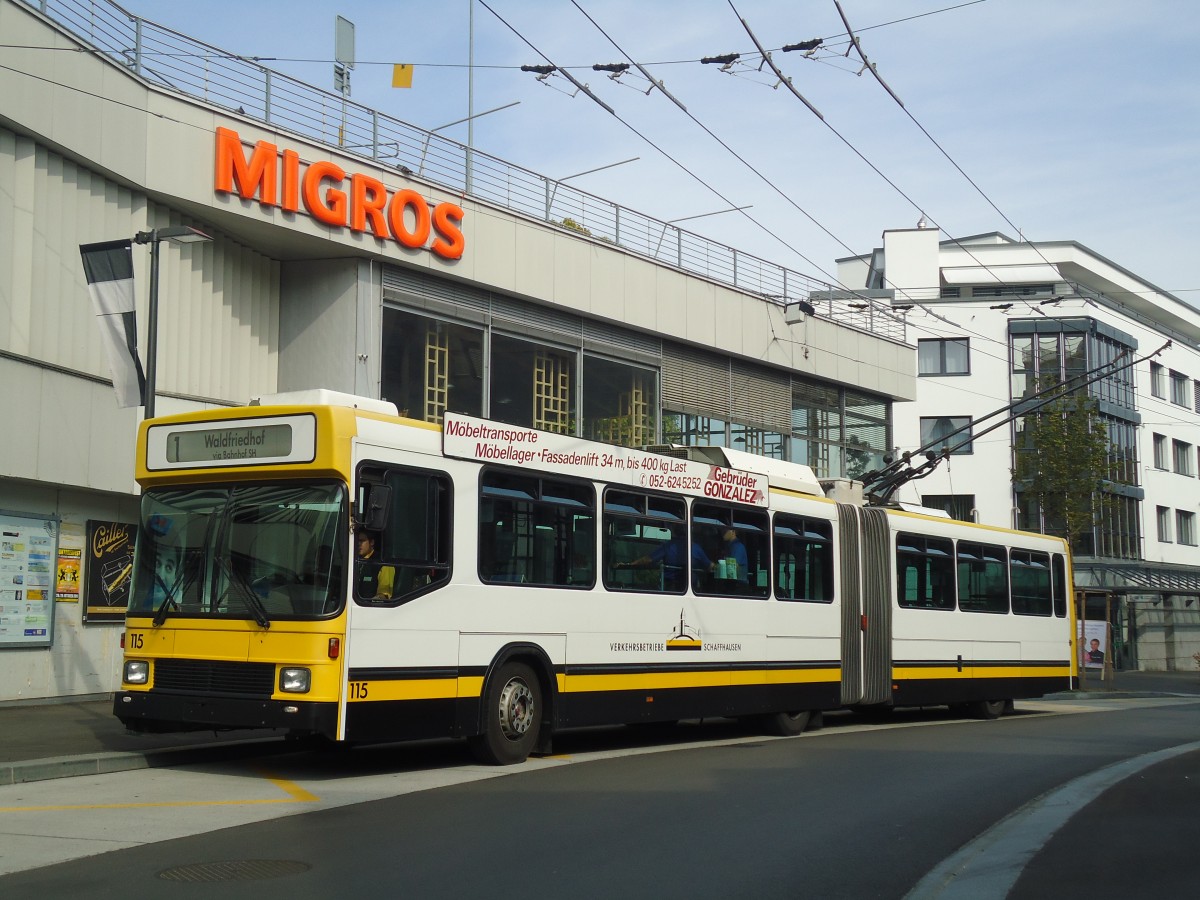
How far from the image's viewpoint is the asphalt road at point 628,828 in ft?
23.0

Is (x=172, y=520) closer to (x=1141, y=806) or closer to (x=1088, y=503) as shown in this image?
(x=1141, y=806)

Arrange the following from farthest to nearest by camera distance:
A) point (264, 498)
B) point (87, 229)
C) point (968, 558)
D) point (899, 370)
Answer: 1. point (899, 370)
2. point (968, 558)
3. point (87, 229)
4. point (264, 498)

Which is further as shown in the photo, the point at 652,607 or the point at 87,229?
the point at 87,229

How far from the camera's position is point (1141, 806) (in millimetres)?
9977

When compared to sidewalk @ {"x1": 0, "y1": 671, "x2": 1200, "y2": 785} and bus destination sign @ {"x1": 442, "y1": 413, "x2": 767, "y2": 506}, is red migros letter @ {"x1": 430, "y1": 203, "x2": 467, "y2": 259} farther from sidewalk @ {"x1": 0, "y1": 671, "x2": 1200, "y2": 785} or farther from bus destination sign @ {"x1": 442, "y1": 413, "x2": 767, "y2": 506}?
sidewalk @ {"x1": 0, "y1": 671, "x2": 1200, "y2": 785}

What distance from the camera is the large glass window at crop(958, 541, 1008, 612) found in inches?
804

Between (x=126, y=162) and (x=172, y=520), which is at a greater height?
(x=126, y=162)

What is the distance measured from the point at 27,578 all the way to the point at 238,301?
→ 5255 mm

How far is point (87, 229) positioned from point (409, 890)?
13.2 m

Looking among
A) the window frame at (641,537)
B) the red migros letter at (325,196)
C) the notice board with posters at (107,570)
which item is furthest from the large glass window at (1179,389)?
the notice board with posters at (107,570)

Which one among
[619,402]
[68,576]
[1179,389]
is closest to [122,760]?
[68,576]

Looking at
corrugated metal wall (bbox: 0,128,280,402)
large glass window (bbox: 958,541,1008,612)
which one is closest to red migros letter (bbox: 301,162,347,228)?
corrugated metal wall (bbox: 0,128,280,402)

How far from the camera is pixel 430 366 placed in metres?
21.9

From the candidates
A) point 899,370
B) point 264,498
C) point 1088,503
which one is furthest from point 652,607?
point 1088,503
